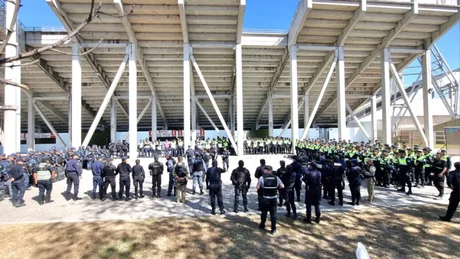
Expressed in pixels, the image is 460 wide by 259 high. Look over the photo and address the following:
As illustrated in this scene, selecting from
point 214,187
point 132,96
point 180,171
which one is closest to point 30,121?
point 132,96

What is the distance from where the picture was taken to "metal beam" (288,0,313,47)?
15.2 m

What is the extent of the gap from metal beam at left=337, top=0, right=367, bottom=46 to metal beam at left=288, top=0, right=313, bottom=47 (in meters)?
2.97

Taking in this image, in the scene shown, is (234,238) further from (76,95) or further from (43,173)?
(76,95)

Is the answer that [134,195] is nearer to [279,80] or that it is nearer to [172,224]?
[172,224]

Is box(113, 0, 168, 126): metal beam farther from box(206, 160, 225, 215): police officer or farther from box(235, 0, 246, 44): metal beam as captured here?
box(206, 160, 225, 215): police officer

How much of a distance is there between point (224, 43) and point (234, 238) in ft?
48.7

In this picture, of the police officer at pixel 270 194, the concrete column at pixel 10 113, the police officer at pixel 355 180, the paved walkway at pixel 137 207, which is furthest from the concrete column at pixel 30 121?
the police officer at pixel 355 180

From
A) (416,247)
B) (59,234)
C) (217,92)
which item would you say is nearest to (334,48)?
(217,92)

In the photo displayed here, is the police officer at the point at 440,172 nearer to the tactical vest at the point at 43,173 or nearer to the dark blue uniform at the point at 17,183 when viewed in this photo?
the tactical vest at the point at 43,173

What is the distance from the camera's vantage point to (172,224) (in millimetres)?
6098

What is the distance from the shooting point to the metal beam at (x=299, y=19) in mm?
15223

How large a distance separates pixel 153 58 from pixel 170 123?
12.3 metres

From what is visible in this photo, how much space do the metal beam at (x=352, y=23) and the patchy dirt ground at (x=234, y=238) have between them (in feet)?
43.2

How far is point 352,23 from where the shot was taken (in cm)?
1636
